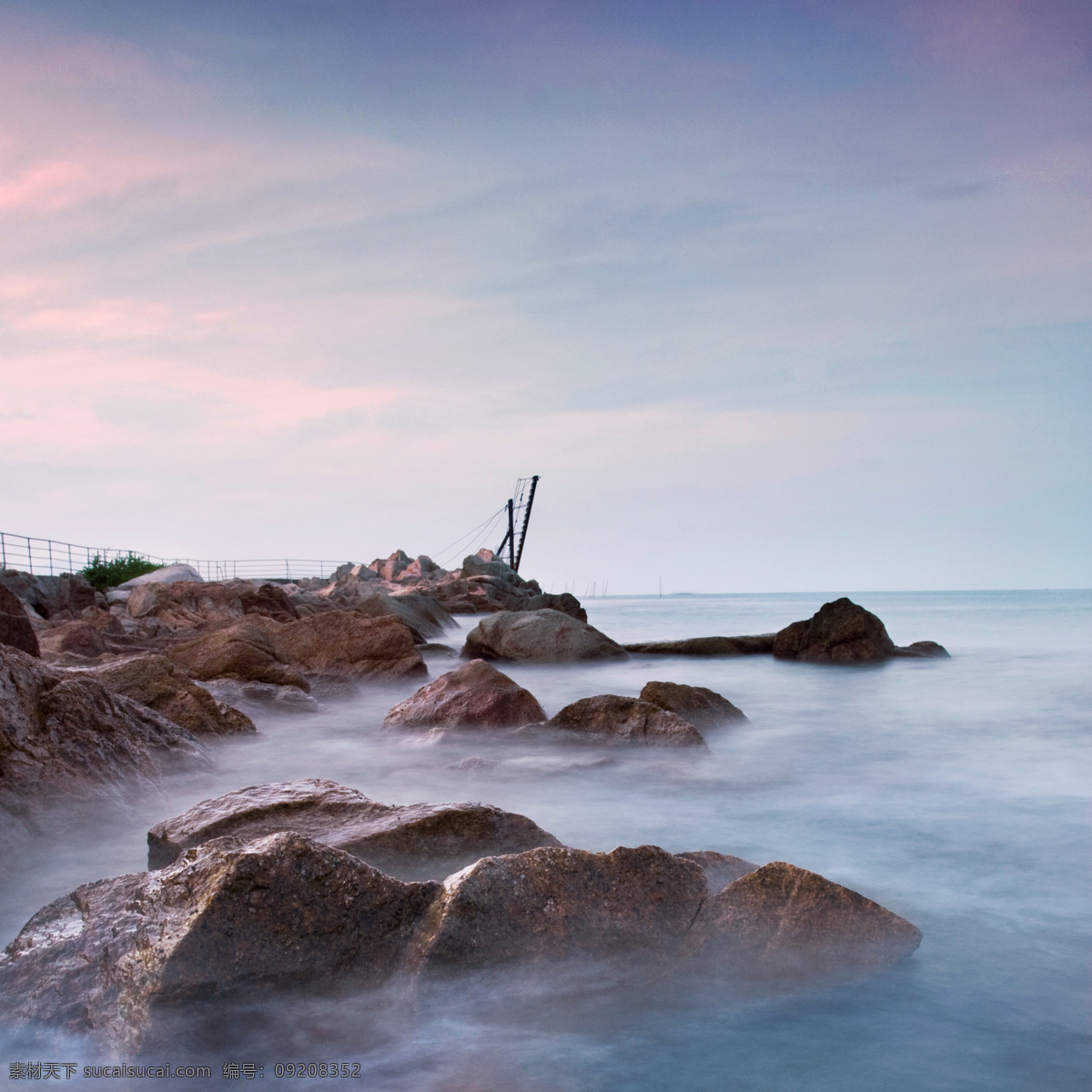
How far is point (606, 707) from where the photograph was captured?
6.18 m

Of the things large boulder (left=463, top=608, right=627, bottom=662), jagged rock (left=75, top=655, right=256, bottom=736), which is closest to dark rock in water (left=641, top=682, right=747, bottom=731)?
jagged rock (left=75, top=655, right=256, bottom=736)

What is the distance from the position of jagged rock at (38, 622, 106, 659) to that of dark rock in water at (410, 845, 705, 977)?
23.8 feet

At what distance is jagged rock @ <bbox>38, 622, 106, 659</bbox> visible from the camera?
27.9 ft

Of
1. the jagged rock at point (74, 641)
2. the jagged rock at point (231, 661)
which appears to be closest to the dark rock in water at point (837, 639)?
the jagged rock at point (231, 661)

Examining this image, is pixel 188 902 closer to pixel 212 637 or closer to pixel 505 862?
pixel 505 862

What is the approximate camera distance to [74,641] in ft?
28.5

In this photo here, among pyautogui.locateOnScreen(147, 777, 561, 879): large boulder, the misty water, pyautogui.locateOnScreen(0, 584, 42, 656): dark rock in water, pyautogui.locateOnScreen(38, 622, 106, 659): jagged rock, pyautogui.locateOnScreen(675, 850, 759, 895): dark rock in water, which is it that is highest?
pyautogui.locateOnScreen(0, 584, 42, 656): dark rock in water

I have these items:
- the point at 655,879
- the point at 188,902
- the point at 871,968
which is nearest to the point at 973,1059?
the point at 871,968

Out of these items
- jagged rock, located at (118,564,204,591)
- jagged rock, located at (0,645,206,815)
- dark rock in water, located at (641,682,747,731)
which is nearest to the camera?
jagged rock, located at (0,645,206,815)

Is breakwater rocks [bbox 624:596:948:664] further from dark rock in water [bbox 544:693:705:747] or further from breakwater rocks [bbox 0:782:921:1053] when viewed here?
breakwater rocks [bbox 0:782:921:1053]

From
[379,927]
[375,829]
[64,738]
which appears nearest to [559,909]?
[379,927]

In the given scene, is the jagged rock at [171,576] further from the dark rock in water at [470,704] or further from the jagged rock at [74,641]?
the dark rock in water at [470,704]

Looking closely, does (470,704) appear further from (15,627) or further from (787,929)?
(787,929)

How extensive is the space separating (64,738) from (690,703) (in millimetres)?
4426
